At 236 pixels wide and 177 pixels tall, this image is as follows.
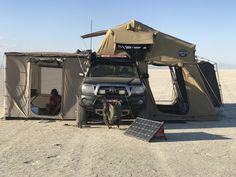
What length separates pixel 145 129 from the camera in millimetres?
10961

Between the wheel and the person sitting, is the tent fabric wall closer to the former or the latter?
the person sitting

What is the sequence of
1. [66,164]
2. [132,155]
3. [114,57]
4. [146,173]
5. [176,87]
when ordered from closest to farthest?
[146,173] < [66,164] < [132,155] < [114,57] < [176,87]

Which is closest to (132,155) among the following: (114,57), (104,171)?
(104,171)

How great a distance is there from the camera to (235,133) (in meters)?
12.2

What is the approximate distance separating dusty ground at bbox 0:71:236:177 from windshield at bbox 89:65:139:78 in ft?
5.16

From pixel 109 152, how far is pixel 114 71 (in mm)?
4866

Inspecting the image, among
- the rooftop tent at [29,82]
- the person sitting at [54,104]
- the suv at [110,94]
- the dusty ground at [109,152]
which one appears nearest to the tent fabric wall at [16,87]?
the rooftop tent at [29,82]

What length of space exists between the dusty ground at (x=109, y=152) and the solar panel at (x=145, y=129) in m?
0.22

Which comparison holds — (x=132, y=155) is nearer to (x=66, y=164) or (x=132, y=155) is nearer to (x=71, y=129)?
(x=66, y=164)

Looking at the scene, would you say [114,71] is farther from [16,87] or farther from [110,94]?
[16,87]

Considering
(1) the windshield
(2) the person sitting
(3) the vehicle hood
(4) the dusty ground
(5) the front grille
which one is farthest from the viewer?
(2) the person sitting

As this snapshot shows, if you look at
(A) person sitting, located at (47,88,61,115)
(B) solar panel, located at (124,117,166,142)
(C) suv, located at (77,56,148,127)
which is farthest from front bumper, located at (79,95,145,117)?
(A) person sitting, located at (47,88,61,115)

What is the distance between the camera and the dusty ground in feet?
24.7

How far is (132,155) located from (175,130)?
13.0ft
